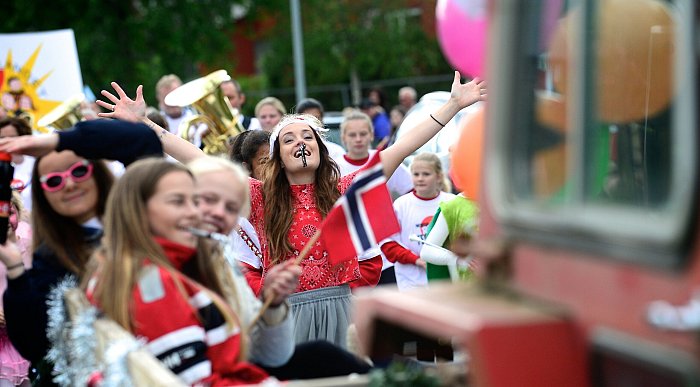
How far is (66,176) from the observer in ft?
14.4

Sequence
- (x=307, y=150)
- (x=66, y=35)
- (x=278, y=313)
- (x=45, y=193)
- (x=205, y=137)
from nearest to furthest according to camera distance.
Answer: (x=278, y=313), (x=45, y=193), (x=307, y=150), (x=205, y=137), (x=66, y=35)

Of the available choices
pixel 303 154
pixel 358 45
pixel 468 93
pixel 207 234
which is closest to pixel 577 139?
pixel 207 234

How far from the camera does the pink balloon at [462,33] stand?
12.9ft

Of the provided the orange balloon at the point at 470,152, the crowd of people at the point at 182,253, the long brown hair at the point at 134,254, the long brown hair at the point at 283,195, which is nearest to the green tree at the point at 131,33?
the long brown hair at the point at 283,195

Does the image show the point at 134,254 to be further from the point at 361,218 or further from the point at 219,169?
the point at 361,218

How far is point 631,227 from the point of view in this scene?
2.10 meters

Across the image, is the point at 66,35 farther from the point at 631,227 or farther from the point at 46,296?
the point at 631,227

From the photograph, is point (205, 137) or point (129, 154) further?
point (205, 137)

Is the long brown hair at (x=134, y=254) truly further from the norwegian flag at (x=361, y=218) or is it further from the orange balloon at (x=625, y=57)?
the orange balloon at (x=625, y=57)

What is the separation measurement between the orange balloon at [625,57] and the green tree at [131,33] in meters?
23.8

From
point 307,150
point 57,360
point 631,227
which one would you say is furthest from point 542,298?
point 307,150

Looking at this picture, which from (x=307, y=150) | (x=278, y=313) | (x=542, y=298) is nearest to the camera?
(x=542, y=298)

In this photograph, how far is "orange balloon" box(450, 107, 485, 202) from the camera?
3.68 m

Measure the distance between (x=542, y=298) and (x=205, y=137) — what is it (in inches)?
295
